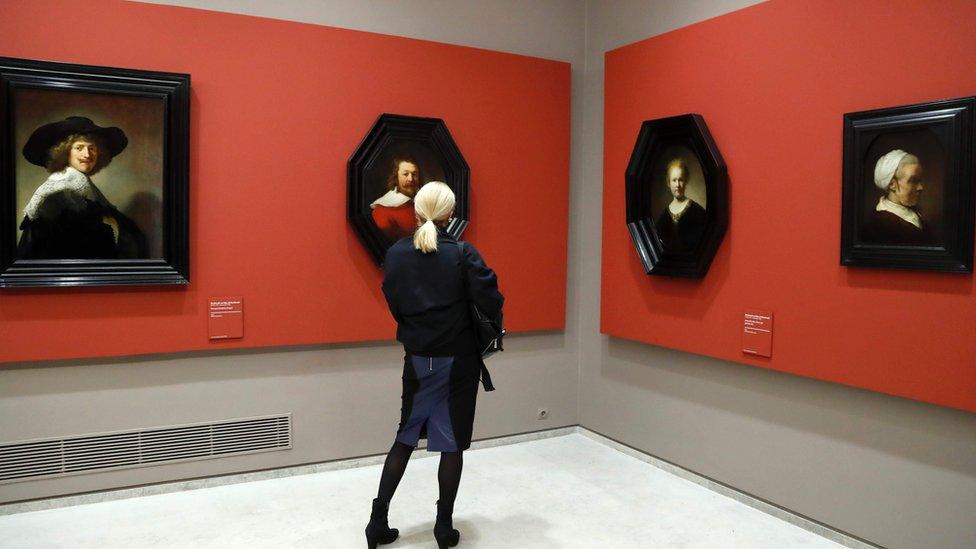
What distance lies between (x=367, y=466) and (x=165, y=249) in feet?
7.03

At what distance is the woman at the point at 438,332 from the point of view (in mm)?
3693

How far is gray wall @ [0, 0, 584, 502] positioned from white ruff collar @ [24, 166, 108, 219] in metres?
1.02

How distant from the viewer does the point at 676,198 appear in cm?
507

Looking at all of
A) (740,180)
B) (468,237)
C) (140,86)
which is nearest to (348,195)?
(468,237)

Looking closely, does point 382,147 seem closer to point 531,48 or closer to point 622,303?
point 531,48

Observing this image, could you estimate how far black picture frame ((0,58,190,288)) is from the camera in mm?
4223

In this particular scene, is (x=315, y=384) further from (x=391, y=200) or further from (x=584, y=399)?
(x=584, y=399)

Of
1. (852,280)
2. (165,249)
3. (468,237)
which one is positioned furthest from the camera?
(468,237)

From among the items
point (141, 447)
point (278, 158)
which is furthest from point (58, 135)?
point (141, 447)

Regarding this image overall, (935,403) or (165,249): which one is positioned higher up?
(165,249)

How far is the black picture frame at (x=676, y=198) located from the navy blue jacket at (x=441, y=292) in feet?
6.07

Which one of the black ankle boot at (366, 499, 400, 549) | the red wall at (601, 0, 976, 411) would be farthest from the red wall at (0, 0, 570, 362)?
the black ankle boot at (366, 499, 400, 549)

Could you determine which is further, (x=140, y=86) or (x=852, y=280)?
(x=140, y=86)

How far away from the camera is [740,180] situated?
469 cm
